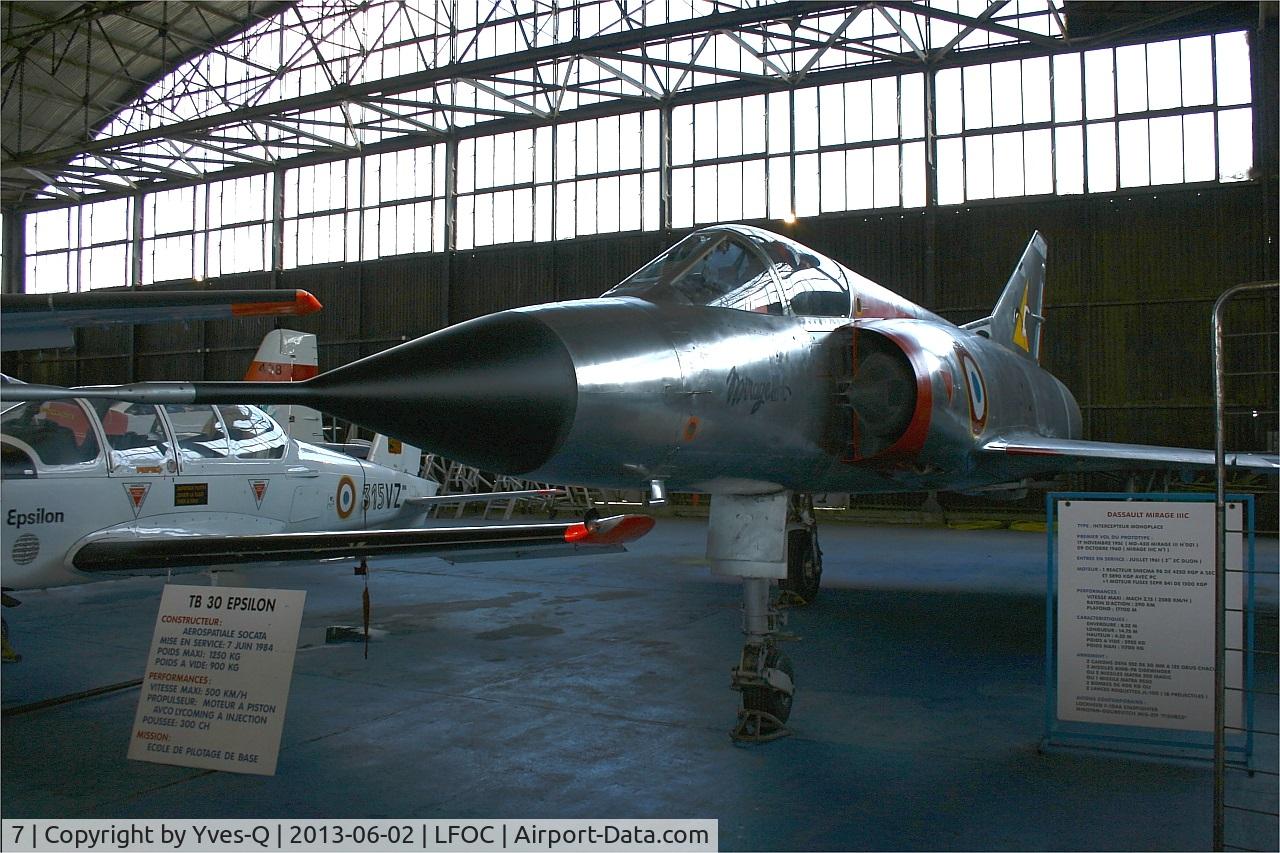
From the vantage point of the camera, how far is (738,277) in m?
4.88

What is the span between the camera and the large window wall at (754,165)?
778 inches

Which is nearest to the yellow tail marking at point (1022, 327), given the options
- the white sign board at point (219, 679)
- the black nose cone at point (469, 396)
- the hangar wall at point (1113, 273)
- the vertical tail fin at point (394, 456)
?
the vertical tail fin at point (394, 456)

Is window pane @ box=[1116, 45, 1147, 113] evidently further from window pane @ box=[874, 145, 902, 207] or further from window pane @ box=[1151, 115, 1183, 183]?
window pane @ box=[874, 145, 902, 207]

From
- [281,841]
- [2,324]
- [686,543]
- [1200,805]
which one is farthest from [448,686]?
[686,543]

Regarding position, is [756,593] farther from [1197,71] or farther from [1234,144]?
[1197,71]

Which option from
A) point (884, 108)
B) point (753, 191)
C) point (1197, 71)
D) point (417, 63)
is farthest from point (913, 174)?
point (417, 63)

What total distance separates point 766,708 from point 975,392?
283cm

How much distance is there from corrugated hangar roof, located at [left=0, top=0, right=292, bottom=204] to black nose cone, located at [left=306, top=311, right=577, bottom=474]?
2626 centimetres

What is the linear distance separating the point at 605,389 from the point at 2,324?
353 cm

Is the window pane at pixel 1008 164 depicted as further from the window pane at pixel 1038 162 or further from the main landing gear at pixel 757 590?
the main landing gear at pixel 757 590

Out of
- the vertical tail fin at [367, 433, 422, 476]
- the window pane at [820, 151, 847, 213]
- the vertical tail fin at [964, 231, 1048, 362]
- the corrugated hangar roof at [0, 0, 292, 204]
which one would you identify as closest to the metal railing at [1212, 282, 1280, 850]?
the vertical tail fin at [964, 231, 1048, 362]

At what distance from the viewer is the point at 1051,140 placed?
67.8ft

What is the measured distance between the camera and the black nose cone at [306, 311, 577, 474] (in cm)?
321
